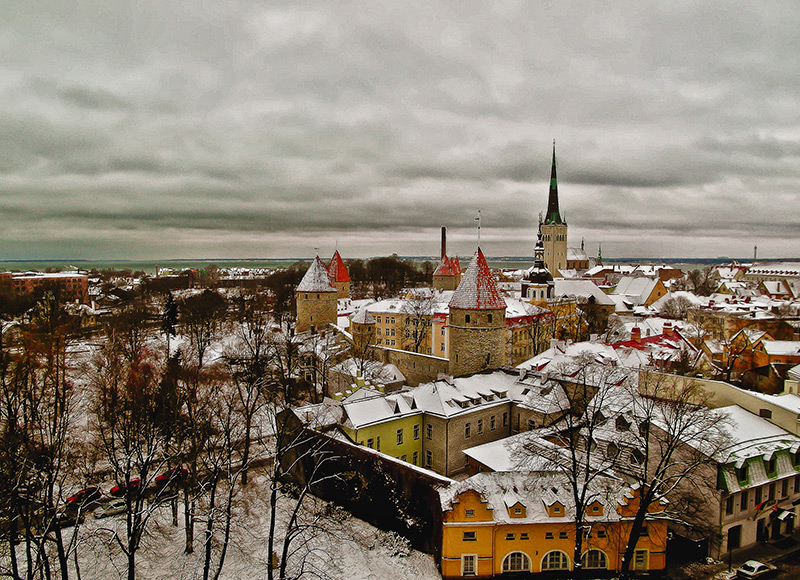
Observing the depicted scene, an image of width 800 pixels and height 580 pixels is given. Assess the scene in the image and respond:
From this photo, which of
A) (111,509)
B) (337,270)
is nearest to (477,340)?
(111,509)

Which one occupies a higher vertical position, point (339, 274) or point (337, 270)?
point (337, 270)

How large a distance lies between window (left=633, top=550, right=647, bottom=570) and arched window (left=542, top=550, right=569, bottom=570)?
93.0 inches

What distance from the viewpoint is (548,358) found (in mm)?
29094

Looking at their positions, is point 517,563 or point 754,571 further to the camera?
point 517,563

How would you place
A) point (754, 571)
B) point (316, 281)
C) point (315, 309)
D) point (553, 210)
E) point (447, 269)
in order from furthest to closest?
point (553, 210) < point (447, 269) < point (316, 281) < point (315, 309) < point (754, 571)

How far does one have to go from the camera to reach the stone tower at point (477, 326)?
90.4 feet

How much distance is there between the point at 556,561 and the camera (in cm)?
1628

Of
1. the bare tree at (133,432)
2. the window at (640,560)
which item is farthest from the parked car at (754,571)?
the bare tree at (133,432)

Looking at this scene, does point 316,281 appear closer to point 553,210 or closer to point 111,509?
point 111,509

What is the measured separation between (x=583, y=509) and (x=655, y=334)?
110 ft

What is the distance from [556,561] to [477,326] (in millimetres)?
13563

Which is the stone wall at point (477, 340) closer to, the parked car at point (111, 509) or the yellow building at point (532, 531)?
the yellow building at point (532, 531)

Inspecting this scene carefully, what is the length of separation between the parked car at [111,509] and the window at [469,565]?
13.1 metres

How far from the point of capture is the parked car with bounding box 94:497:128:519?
1891 cm
